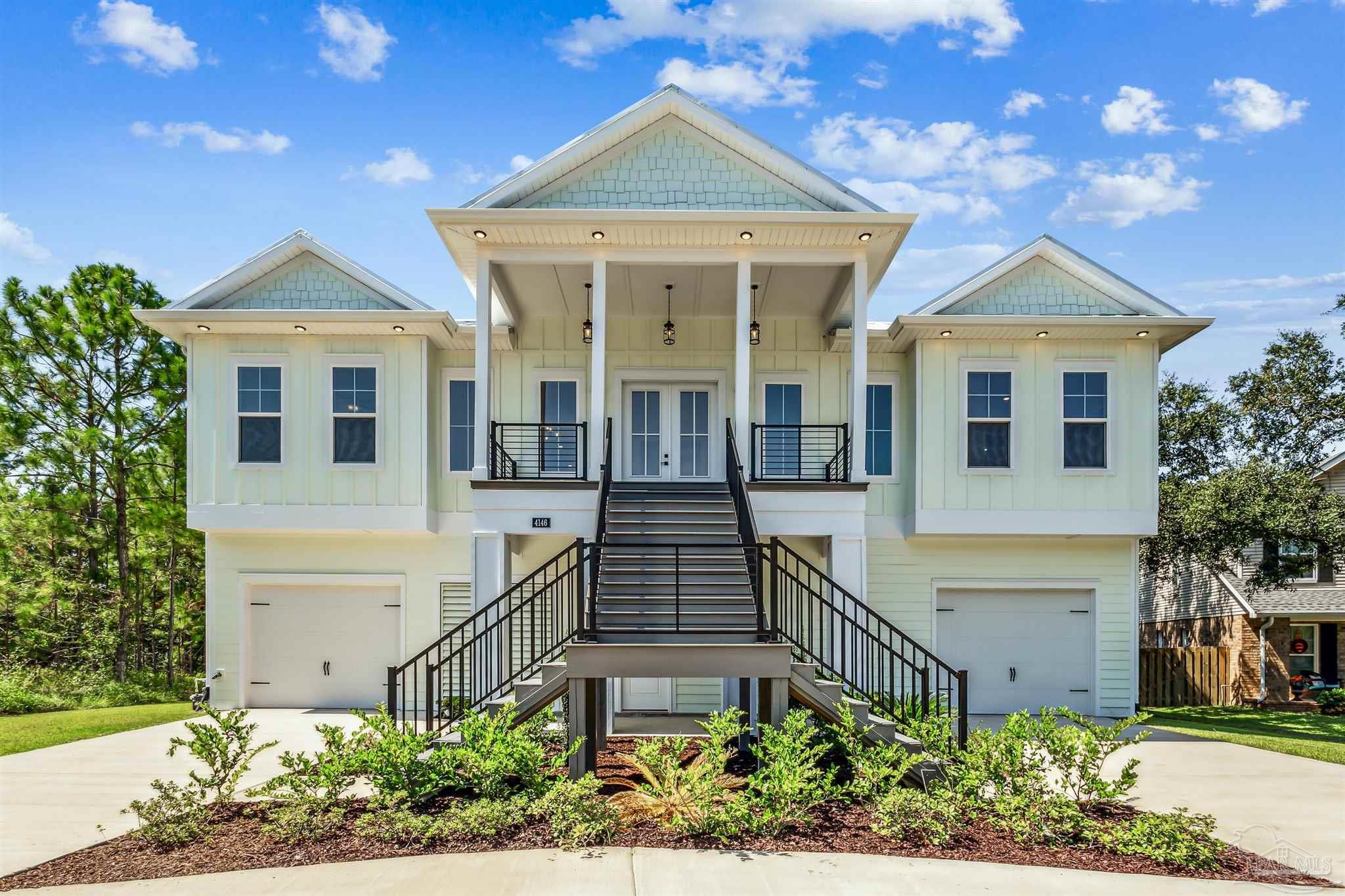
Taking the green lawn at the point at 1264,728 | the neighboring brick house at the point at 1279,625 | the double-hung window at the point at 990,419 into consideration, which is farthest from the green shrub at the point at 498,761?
the neighboring brick house at the point at 1279,625

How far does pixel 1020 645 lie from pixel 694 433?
19.5 feet

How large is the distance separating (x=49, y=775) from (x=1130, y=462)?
1407cm

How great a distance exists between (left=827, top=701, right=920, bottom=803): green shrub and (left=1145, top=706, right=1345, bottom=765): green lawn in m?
6.32

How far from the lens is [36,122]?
12688 millimetres

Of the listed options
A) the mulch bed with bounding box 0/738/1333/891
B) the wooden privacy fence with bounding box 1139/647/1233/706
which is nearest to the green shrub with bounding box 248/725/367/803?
the mulch bed with bounding box 0/738/1333/891

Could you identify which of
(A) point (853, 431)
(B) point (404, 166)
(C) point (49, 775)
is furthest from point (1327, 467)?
(C) point (49, 775)

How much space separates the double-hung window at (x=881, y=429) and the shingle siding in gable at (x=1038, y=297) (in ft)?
5.77

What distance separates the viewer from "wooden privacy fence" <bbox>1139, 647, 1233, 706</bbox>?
60.7ft

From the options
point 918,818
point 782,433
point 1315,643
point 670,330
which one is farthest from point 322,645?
point 1315,643

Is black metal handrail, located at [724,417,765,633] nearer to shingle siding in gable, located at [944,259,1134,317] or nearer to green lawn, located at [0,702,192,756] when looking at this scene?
shingle siding in gable, located at [944,259,1134,317]

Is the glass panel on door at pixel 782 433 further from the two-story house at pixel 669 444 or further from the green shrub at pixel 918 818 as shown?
the green shrub at pixel 918 818

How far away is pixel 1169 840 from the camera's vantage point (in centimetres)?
631

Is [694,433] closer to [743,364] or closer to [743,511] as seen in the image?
[743,364]

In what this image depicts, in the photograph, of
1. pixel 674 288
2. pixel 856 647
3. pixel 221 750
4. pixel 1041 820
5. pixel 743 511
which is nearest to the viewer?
pixel 1041 820
